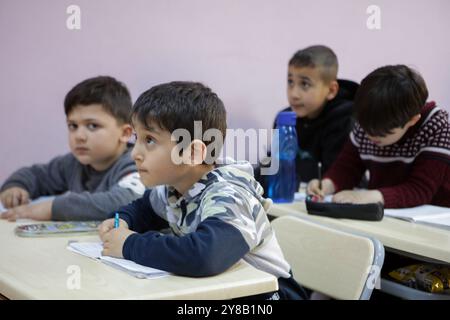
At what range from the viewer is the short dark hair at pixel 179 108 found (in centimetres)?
130

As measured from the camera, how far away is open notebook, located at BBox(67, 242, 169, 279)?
1.11 meters

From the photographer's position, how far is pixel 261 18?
2857mm

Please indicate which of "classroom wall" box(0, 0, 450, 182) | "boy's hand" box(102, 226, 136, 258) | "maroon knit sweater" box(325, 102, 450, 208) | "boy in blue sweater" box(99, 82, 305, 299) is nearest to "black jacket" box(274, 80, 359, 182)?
"classroom wall" box(0, 0, 450, 182)

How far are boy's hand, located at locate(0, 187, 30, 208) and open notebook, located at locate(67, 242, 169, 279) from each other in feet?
2.14

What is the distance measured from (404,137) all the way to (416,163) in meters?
0.09

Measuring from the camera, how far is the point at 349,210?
5.78 feet

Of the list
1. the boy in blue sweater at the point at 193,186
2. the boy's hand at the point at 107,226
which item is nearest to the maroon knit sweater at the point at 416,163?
the boy in blue sweater at the point at 193,186

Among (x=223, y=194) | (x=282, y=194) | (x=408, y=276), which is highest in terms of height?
(x=223, y=194)

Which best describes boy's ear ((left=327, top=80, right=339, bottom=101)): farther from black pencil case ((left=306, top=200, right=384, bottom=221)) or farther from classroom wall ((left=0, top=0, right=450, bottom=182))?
black pencil case ((left=306, top=200, right=384, bottom=221))
